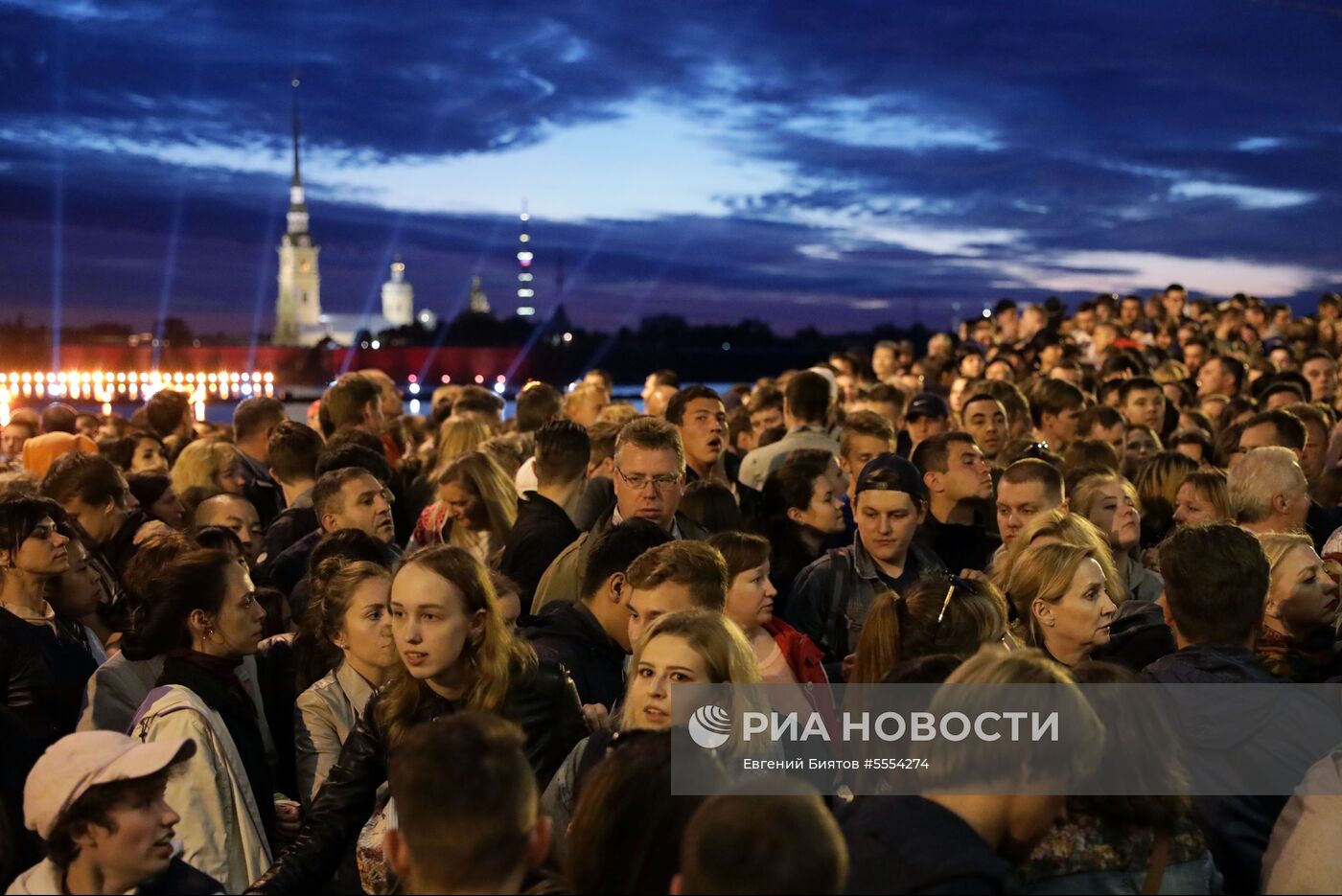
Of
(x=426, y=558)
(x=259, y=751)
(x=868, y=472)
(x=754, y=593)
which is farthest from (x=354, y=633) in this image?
(x=868, y=472)

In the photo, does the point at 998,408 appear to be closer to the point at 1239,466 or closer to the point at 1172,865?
the point at 1239,466

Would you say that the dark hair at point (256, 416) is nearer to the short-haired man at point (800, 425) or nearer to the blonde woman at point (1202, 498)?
the short-haired man at point (800, 425)

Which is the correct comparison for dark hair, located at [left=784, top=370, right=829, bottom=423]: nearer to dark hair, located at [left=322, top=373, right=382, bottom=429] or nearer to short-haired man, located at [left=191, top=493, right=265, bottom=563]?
dark hair, located at [left=322, top=373, right=382, bottom=429]

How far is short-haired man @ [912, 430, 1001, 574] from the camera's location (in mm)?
6512

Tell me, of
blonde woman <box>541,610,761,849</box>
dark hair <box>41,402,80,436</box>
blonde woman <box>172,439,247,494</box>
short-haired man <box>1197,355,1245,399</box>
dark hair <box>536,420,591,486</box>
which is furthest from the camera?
short-haired man <box>1197,355,1245,399</box>

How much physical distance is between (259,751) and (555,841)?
136cm

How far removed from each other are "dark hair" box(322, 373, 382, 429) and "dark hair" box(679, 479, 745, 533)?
143 inches

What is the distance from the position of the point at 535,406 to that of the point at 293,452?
2.12m

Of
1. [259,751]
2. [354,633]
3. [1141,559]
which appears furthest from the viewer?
[1141,559]

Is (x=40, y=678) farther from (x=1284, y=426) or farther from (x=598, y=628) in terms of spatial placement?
(x=1284, y=426)

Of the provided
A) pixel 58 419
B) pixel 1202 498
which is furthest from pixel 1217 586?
pixel 58 419

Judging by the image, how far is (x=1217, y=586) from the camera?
3.88m

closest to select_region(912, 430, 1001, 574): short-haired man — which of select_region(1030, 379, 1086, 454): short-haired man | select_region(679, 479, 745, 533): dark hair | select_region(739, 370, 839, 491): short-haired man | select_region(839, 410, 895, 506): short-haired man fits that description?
select_region(839, 410, 895, 506): short-haired man

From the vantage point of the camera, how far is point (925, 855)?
8.24 ft
